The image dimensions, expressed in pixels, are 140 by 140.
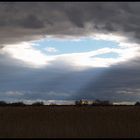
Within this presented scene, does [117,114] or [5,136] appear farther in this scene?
[117,114]

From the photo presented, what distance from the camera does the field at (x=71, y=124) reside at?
2494 centimetres

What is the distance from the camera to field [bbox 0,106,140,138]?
81.8 ft

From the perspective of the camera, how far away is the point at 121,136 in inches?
969

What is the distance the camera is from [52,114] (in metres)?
30.5

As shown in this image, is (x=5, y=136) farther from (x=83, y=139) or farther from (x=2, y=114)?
(x=2, y=114)

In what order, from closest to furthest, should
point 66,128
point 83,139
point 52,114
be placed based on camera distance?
point 83,139 → point 66,128 → point 52,114

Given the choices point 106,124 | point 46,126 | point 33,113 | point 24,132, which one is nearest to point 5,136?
point 24,132

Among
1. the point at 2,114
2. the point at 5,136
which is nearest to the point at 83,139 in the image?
the point at 5,136

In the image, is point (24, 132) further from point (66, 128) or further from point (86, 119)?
point (86, 119)

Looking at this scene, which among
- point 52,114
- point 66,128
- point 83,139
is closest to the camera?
point 83,139

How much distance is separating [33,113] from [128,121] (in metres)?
6.87

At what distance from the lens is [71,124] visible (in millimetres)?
26969

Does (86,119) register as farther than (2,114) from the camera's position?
No

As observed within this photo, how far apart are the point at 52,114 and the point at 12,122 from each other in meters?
3.63
